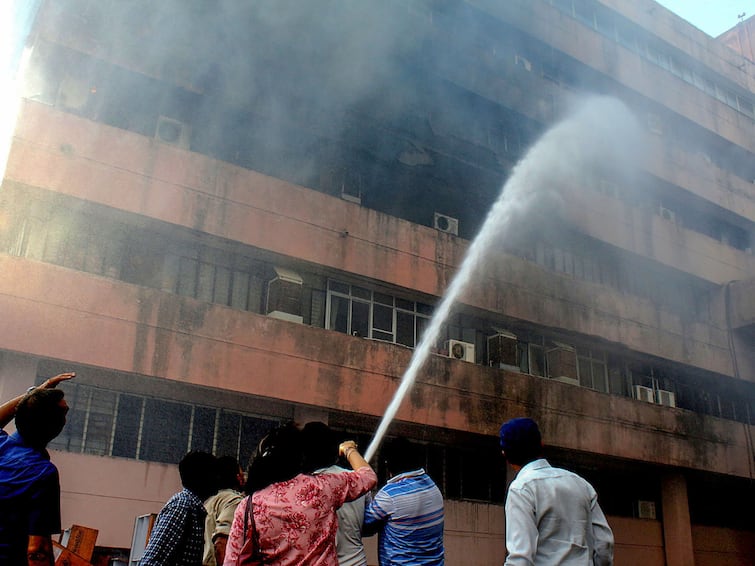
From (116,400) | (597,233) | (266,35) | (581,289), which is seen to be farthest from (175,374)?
(597,233)

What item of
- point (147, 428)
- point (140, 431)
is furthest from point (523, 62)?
point (140, 431)

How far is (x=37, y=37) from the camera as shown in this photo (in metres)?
11.5

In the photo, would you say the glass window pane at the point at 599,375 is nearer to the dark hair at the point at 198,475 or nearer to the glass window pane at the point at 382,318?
the glass window pane at the point at 382,318

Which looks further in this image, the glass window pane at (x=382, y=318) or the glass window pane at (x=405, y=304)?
the glass window pane at (x=405, y=304)

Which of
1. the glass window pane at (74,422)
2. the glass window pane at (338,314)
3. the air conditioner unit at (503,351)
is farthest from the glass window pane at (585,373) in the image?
the glass window pane at (74,422)

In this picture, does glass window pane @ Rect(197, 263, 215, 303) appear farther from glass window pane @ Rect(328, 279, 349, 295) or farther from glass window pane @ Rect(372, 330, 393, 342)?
glass window pane @ Rect(372, 330, 393, 342)

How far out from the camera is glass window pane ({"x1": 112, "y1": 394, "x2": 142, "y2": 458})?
1066cm

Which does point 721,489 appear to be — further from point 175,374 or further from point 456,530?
point 175,374

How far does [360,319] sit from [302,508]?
10.6 metres

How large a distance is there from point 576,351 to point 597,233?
2.86m

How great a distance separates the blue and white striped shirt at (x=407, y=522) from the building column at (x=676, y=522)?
14.3m

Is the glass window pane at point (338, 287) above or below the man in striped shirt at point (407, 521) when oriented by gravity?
above

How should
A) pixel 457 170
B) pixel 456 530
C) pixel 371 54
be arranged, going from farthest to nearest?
pixel 457 170 → pixel 371 54 → pixel 456 530

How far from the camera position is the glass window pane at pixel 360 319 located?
13469 millimetres
